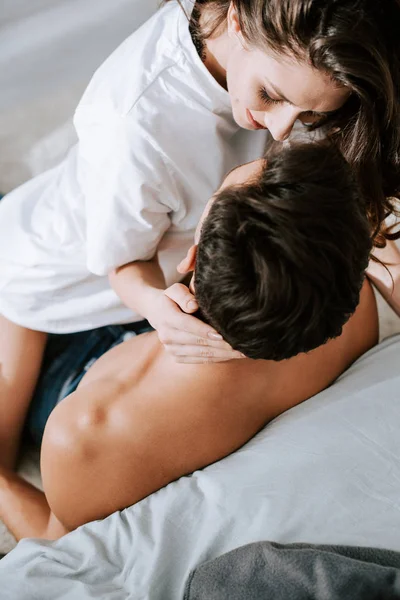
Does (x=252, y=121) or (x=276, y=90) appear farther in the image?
(x=252, y=121)

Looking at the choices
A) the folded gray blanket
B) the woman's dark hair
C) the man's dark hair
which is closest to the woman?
the woman's dark hair

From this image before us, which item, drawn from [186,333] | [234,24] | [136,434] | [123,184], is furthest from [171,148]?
[136,434]

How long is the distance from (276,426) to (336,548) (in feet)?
0.68

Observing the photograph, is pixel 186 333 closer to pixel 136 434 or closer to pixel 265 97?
pixel 136 434

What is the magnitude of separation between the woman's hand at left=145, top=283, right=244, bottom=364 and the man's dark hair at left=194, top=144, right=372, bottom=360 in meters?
0.08

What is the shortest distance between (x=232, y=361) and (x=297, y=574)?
26cm

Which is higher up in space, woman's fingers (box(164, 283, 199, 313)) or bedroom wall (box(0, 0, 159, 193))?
bedroom wall (box(0, 0, 159, 193))

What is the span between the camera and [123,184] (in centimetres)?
91

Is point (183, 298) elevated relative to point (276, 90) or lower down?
lower down

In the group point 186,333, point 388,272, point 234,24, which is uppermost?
point 234,24

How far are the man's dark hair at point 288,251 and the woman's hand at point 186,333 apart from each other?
0.27ft

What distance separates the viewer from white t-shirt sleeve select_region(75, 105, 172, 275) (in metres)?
0.90

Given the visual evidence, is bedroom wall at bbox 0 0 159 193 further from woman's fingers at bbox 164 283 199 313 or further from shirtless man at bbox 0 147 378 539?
woman's fingers at bbox 164 283 199 313

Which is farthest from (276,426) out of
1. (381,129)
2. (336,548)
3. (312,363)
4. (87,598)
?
(381,129)
